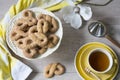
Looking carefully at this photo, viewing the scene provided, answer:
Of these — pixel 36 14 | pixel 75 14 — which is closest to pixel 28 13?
pixel 36 14

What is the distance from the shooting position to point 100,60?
28.4 inches

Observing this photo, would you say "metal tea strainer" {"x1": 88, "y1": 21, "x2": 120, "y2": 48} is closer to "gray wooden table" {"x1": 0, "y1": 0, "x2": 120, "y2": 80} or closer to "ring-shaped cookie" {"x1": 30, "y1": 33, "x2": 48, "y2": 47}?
"gray wooden table" {"x1": 0, "y1": 0, "x2": 120, "y2": 80}

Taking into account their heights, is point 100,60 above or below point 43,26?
below

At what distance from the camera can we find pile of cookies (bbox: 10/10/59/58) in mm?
684

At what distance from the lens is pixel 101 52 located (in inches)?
28.4

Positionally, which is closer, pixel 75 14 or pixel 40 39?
pixel 40 39

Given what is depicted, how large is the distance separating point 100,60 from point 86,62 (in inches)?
1.4

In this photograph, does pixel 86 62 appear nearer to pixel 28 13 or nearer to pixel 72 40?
pixel 72 40

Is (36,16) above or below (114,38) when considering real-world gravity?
above

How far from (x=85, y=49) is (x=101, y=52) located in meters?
0.05

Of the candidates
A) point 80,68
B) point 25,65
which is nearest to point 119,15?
point 80,68

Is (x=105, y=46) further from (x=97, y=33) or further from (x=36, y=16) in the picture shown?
(x=36, y=16)

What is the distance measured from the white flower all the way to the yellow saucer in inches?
2.6

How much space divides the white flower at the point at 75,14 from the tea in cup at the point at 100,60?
0.10 m
